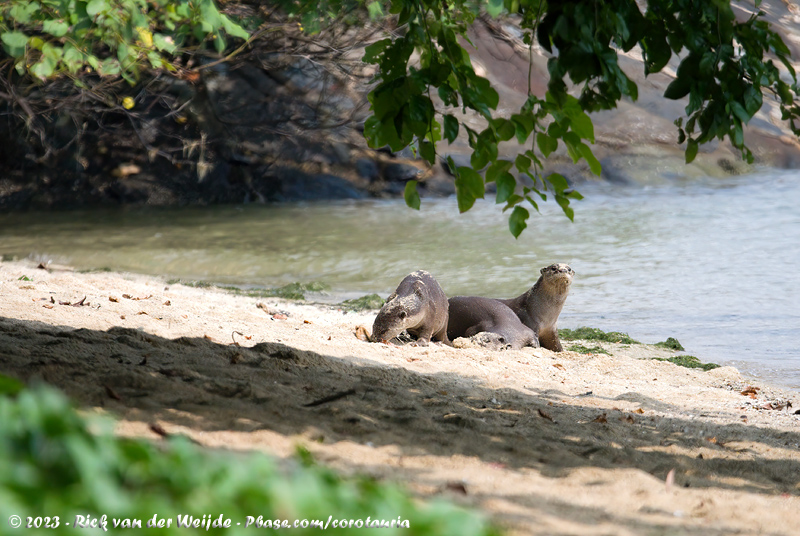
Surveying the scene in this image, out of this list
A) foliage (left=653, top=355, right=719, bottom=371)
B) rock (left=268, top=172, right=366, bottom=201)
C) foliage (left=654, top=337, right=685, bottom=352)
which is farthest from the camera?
rock (left=268, top=172, right=366, bottom=201)

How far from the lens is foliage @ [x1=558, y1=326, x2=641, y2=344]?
26.2 feet

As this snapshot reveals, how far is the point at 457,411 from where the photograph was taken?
165 inches

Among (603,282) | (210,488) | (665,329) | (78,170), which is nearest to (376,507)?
(210,488)

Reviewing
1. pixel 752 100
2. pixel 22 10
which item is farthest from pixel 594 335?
pixel 22 10

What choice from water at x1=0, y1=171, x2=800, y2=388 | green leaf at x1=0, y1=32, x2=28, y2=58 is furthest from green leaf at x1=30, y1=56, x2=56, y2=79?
water at x1=0, y1=171, x2=800, y2=388

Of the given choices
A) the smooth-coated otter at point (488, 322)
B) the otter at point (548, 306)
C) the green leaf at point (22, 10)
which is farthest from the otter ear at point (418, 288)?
the green leaf at point (22, 10)

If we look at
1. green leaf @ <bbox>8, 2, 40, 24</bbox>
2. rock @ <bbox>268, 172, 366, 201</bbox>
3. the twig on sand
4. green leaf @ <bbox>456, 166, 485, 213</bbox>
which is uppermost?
green leaf @ <bbox>8, 2, 40, 24</bbox>

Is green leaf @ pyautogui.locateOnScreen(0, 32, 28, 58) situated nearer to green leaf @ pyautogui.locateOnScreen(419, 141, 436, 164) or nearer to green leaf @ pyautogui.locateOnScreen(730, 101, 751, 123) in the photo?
green leaf @ pyautogui.locateOnScreen(419, 141, 436, 164)

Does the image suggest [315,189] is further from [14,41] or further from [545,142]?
[545,142]

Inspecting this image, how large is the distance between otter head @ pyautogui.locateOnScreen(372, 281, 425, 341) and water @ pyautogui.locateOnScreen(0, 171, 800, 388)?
3094 millimetres

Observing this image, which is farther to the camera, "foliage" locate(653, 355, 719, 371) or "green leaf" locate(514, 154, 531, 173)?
"foliage" locate(653, 355, 719, 371)

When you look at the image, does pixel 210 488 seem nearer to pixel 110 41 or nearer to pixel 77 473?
pixel 77 473

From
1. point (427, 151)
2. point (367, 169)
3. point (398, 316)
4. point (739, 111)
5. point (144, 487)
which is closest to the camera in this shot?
point (144, 487)

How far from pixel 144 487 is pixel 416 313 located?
17.5 feet
